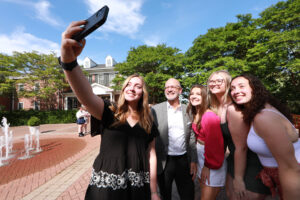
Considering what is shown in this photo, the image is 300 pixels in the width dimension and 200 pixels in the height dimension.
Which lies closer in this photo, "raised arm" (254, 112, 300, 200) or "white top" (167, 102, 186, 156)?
"raised arm" (254, 112, 300, 200)

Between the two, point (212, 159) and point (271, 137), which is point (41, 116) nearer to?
point (212, 159)

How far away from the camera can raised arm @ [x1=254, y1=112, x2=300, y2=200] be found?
1099 mm

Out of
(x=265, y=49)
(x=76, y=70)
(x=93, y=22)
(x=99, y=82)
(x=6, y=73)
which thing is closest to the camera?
(x=93, y=22)

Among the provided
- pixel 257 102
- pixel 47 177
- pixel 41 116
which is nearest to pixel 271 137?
pixel 257 102

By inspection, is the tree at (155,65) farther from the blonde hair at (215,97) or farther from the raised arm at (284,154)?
the raised arm at (284,154)

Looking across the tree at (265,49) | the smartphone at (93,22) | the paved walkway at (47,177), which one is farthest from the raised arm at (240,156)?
the tree at (265,49)

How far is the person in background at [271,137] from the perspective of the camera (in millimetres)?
1105

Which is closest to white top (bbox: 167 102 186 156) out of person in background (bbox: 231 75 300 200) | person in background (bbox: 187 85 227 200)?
person in background (bbox: 187 85 227 200)

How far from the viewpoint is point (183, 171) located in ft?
7.68

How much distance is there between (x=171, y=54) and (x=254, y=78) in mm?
20423

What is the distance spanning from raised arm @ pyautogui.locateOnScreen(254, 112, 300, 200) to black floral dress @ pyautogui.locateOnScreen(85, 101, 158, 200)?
4.03ft

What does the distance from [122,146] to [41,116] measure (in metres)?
24.1

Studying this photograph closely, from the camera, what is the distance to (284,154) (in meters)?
1.10

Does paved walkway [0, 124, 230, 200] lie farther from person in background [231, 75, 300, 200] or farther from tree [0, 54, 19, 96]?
tree [0, 54, 19, 96]
